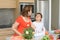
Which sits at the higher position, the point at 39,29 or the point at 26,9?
the point at 26,9

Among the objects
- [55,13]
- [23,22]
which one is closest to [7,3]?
[55,13]

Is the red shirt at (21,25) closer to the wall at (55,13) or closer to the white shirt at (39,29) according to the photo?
the white shirt at (39,29)

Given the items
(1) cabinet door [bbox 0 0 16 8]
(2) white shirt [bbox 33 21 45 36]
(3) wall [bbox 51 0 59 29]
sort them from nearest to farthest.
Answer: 1. (2) white shirt [bbox 33 21 45 36]
2. (1) cabinet door [bbox 0 0 16 8]
3. (3) wall [bbox 51 0 59 29]

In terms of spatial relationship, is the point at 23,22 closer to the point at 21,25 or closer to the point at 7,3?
the point at 21,25

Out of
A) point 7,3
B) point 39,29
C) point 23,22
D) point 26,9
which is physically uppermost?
point 7,3

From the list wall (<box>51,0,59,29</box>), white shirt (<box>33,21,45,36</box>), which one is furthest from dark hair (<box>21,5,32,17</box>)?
wall (<box>51,0,59,29</box>)

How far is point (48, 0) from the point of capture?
13.3ft

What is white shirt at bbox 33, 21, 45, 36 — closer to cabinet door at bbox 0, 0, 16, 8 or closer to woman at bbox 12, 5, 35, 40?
woman at bbox 12, 5, 35, 40

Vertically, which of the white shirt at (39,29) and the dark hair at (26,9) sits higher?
the dark hair at (26,9)

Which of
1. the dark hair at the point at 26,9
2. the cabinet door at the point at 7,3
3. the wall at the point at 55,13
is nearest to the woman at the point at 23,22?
the dark hair at the point at 26,9

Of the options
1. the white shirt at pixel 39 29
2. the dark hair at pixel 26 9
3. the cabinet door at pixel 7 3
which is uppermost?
the cabinet door at pixel 7 3

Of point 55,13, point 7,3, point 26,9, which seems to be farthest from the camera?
point 55,13

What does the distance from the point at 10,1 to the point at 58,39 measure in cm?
230

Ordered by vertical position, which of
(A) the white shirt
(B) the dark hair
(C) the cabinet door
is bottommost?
(A) the white shirt
